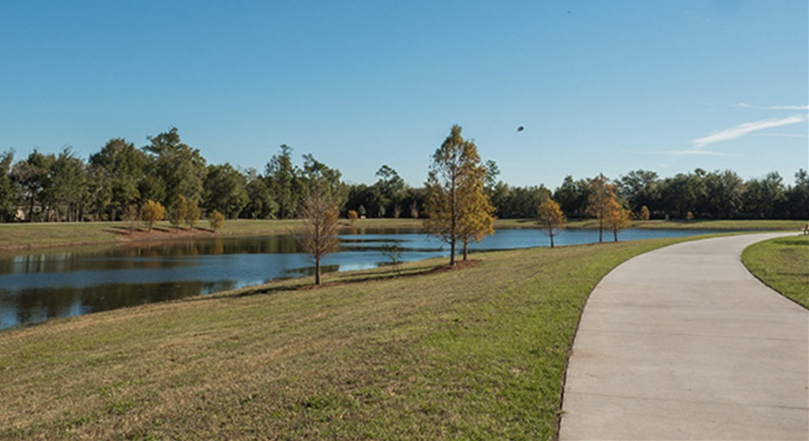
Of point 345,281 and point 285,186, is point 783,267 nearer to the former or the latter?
point 345,281

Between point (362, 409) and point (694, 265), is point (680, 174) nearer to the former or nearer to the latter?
point (694, 265)

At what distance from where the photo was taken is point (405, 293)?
1551 centimetres

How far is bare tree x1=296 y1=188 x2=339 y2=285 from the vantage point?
23359 millimetres

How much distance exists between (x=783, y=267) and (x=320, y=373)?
14.8m

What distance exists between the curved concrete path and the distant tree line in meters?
38.3

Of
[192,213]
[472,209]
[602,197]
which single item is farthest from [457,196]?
[192,213]

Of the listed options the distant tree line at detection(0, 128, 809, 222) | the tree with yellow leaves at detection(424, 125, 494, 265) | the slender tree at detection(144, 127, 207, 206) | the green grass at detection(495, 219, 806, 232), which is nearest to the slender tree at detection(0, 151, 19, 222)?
the distant tree line at detection(0, 128, 809, 222)

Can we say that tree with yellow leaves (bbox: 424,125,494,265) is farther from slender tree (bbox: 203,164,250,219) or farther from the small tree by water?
slender tree (bbox: 203,164,250,219)

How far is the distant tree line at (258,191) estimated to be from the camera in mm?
73625

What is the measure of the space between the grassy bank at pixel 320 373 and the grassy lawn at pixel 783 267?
4073 mm

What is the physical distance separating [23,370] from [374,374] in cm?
818

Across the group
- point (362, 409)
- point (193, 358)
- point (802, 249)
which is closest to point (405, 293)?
point (193, 358)

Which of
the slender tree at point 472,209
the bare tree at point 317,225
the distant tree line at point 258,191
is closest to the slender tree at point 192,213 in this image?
the distant tree line at point 258,191

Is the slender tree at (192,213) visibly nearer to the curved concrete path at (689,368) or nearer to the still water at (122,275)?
the still water at (122,275)
